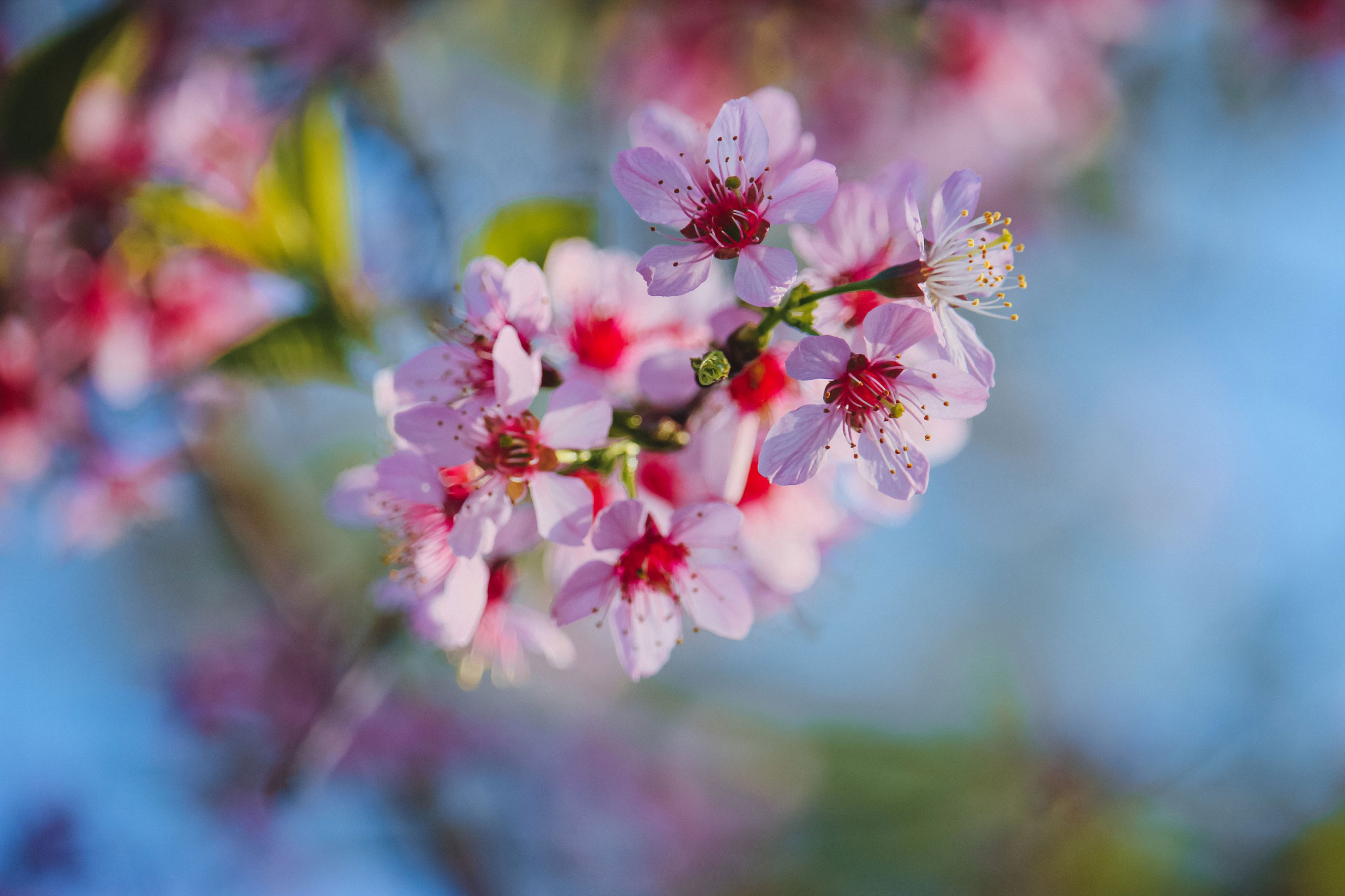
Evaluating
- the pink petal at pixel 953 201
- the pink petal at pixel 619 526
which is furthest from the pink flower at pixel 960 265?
the pink petal at pixel 619 526

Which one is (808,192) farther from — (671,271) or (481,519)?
(481,519)

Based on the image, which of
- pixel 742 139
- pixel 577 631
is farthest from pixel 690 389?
pixel 577 631

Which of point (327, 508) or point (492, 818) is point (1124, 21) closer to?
point (327, 508)

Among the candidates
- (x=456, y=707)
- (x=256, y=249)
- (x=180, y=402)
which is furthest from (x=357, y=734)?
(x=256, y=249)

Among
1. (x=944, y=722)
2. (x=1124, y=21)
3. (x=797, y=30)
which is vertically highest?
(x=797, y=30)

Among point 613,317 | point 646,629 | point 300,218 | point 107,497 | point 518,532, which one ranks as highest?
point 107,497

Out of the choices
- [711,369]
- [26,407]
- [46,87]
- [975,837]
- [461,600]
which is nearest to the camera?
[711,369]
